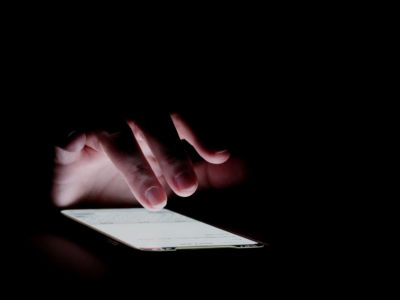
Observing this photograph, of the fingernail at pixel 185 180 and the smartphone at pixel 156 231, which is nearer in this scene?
the smartphone at pixel 156 231

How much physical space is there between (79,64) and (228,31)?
763 mm

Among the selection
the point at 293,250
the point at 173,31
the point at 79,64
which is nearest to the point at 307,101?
the point at 173,31

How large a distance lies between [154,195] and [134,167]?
0.09 meters

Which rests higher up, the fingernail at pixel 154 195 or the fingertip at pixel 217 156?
the fingertip at pixel 217 156

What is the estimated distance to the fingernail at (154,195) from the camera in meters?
0.75

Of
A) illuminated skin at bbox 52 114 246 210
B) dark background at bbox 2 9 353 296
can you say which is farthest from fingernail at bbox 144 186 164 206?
dark background at bbox 2 9 353 296

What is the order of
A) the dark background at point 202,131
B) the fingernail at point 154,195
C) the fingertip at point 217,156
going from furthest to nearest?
the fingertip at point 217,156 → the fingernail at point 154,195 → the dark background at point 202,131

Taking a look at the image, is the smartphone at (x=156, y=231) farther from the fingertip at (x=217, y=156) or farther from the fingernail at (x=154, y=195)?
the fingertip at (x=217, y=156)

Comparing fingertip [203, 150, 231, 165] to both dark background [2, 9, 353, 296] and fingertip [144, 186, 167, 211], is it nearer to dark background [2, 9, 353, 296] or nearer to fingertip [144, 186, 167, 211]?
dark background [2, 9, 353, 296]

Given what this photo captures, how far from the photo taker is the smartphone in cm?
57

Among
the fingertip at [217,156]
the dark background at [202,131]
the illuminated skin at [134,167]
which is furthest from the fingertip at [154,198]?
the fingertip at [217,156]

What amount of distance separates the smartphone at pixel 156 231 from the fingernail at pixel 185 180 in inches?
Answer: 2.9

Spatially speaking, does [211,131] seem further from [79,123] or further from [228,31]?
[228,31]

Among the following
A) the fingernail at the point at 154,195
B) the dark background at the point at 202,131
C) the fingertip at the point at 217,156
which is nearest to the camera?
the dark background at the point at 202,131
